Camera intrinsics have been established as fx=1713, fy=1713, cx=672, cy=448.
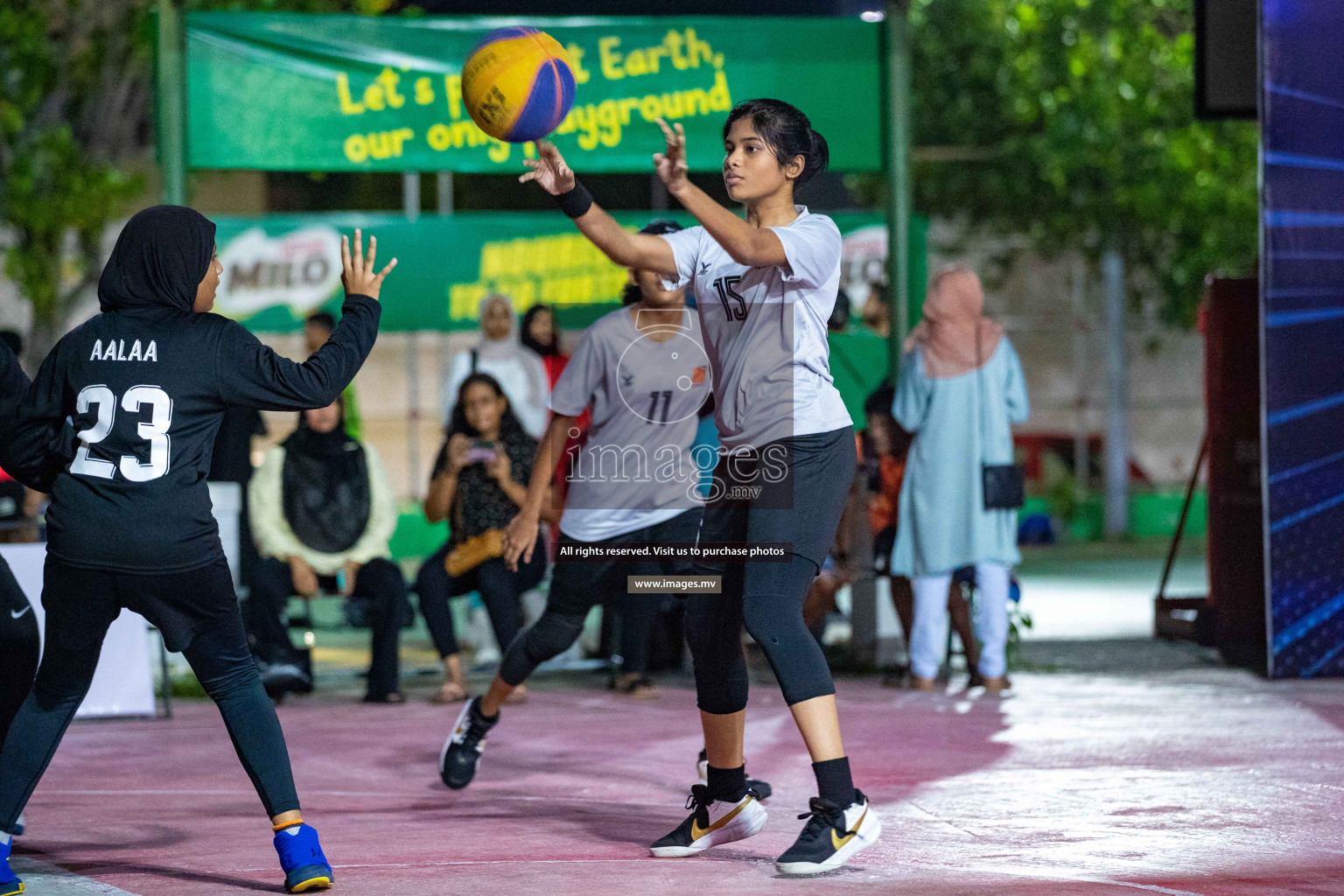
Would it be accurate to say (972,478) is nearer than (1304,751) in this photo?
No

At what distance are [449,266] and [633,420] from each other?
4.03m

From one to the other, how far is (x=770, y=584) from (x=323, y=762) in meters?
2.94

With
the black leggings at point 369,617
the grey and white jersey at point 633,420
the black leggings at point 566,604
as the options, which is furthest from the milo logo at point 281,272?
the black leggings at point 566,604

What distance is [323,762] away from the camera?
6.88 meters

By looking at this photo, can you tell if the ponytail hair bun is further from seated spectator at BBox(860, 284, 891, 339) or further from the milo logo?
the milo logo

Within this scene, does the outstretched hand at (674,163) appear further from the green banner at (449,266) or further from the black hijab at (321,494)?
the green banner at (449,266)

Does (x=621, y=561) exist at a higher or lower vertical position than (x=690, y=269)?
lower

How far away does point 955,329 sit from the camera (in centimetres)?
854

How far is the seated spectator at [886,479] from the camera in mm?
9023

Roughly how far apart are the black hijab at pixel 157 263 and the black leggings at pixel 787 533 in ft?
5.06

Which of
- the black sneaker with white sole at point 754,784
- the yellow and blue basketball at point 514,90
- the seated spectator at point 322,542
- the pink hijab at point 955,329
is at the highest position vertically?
A: the yellow and blue basketball at point 514,90

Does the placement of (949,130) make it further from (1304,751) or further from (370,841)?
(370,841)

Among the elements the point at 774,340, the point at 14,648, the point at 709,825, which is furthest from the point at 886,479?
the point at 14,648

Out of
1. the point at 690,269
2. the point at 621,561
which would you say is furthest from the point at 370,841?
the point at 690,269
